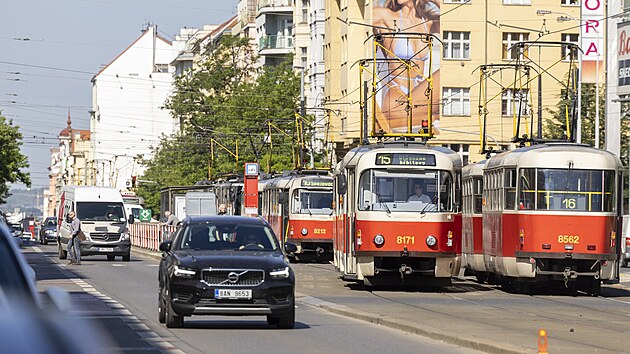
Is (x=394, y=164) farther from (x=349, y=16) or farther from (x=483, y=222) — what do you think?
(x=349, y=16)

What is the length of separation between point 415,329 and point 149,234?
51472 millimetres

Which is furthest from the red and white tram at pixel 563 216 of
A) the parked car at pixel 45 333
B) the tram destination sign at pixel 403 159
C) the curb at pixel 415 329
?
the parked car at pixel 45 333

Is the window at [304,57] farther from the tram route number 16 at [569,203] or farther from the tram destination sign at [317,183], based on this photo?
the tram route number 16 at [569,203]

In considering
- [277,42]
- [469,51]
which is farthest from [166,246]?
[277,42]

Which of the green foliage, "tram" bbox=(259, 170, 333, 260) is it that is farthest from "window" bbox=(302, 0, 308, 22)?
"tram" bbox=(259, 170, 333, 260)

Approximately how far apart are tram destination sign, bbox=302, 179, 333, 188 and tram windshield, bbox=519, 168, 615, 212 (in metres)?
20.4

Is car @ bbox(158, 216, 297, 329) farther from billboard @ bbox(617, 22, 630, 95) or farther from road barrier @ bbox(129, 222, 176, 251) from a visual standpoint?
road barrier @ bbox(129, 222, 176, 251)

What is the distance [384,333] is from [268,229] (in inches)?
86.5

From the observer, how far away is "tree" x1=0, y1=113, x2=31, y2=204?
273 feet

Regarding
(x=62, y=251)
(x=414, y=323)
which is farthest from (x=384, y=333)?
(x=62, y=251)

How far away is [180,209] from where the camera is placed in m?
→ 73.4

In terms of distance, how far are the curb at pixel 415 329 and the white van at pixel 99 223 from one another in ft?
85.4

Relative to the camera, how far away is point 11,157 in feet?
276

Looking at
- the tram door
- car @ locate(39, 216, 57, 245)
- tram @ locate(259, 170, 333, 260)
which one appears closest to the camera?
the tram door
